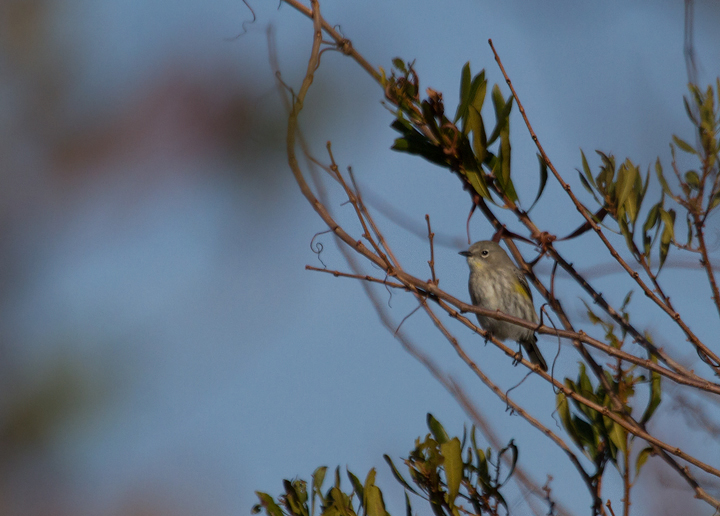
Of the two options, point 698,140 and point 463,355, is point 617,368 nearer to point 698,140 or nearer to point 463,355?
point 463,355

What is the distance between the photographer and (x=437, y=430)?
2.53 meters

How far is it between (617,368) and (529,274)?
1.52 ft

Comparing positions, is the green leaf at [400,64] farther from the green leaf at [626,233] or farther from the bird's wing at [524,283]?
the bird's wing at [524,283]

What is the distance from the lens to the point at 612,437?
2.55 m

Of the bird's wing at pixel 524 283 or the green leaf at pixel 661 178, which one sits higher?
the bird's wing at pixel 524 283

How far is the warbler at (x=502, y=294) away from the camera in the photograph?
17.1 feet

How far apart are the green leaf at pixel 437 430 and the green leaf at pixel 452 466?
0.22m

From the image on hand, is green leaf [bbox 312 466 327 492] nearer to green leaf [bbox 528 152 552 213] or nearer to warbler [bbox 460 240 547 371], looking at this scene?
green leaf [bbox 528 152 552 213]

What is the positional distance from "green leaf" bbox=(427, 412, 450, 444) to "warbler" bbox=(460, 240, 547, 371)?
2.56m

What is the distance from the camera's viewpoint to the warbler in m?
5.20

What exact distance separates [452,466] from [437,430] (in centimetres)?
29

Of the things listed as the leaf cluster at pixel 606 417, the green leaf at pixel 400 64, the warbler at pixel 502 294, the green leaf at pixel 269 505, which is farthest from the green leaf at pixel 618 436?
the warbler at pixel 502 294

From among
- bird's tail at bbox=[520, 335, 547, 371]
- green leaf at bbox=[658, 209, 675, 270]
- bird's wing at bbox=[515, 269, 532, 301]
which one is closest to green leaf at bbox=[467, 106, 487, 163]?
green leaf at bbox=[658, 209, 675, 270]

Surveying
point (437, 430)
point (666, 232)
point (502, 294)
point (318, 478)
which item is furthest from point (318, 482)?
point (502, 294)
